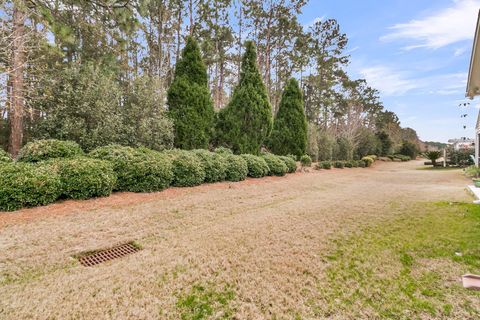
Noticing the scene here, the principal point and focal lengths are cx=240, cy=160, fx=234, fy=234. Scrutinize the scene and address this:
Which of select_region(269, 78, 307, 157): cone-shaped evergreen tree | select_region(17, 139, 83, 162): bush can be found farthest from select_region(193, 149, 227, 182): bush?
select_region(269, 78, 307, 157): cone-shaped evergreen tree

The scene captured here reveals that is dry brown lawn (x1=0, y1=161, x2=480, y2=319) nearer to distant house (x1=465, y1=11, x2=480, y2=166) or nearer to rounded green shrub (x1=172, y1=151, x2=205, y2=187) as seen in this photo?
rounded green shrub (x1=172, y1=151, x2=205, y2=187)

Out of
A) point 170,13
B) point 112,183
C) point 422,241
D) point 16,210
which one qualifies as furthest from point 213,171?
point 170,13

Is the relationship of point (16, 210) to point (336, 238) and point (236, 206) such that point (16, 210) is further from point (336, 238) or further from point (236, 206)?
point (336, 238)

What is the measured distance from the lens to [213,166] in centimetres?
811

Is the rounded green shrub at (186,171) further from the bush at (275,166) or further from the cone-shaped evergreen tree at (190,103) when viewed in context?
the bush at (275,166)

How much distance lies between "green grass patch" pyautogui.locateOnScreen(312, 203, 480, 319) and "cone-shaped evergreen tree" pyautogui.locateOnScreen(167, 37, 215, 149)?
26.6 ft

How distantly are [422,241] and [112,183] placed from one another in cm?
621

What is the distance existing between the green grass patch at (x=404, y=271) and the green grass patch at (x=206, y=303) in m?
0.81

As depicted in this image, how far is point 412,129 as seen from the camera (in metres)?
Result: 52.2

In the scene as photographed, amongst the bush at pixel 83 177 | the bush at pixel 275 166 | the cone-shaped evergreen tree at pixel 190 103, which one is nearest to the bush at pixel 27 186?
the bush at pixel 83 177

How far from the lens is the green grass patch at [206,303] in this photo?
2016 millimetres

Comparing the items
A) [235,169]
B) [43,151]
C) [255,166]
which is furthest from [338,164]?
[43,151]

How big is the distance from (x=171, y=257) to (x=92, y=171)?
131 inches

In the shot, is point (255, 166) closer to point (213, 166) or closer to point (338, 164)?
point (213, 166)
